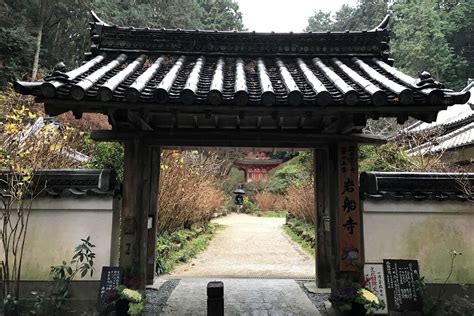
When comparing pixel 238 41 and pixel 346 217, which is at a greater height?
pixel 238 41

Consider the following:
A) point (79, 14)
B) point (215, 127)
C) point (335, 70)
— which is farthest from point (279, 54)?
point (79, 14)

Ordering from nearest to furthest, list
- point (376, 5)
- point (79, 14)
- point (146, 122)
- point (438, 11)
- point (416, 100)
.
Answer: point (416, 100), point (146, 122), point (79, 14), point (438, 11), point (376, 5)

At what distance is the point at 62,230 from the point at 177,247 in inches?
262

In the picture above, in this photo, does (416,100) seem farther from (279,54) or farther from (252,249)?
(252,249)

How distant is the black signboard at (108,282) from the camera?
471cm

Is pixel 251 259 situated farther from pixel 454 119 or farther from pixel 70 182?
pixel 454 119

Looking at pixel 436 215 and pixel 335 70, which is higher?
pixel 335 70

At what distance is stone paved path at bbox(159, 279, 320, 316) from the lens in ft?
18.0

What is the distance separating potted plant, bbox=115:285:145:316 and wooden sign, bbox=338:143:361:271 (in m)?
2.79

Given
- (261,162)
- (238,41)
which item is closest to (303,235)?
(238,41)

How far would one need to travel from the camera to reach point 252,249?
532 inches

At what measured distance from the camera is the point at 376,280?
5.07 meters

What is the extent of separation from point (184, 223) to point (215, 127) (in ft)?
32.7

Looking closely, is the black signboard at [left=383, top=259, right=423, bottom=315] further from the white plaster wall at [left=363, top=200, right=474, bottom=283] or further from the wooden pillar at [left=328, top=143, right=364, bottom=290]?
the wooden pillar at [left=328, top=143, right=364, bottom=290]
